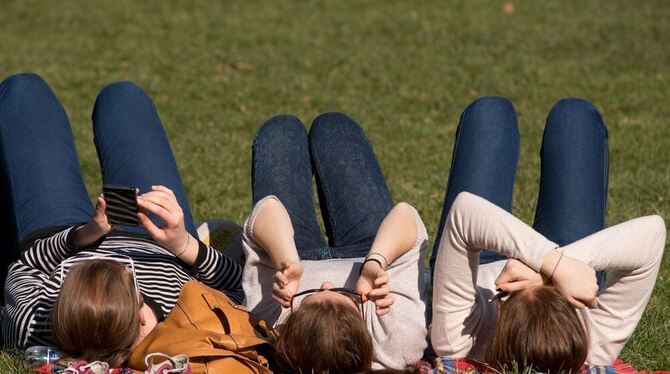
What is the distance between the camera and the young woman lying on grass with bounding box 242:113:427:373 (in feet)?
13.0

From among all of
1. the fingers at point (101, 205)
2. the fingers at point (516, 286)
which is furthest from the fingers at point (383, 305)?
the fingers at point (101, 205)

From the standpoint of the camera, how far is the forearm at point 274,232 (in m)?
4.38

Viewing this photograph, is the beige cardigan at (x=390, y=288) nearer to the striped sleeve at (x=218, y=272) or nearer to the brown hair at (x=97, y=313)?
the striped sleeve at (x=218, y=272)

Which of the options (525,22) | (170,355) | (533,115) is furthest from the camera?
(525,22)

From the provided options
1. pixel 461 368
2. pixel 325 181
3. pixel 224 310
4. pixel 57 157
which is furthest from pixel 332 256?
pixel 57 157

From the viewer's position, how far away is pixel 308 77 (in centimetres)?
1077

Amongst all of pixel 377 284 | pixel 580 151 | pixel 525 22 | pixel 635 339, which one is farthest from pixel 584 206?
pixel 525 22

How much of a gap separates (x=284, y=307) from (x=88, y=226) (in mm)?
932

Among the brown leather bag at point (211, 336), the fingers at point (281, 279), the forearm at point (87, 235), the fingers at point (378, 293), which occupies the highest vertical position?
the forearm at point (87, 235)

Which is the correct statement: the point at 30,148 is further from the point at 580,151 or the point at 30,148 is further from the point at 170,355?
the point at 580,151

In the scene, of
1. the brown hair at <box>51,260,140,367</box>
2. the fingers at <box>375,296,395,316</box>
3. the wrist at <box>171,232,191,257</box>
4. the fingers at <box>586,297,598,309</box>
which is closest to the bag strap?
the brown hair at <box>51,260,140,367</box>

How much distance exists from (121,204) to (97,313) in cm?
54

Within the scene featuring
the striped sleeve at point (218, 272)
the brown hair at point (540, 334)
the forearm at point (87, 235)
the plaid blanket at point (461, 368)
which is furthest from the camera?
the striped sleeve at point (218, 272)

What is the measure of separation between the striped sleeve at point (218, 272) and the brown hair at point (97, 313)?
0.65 metres
